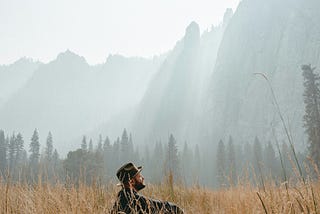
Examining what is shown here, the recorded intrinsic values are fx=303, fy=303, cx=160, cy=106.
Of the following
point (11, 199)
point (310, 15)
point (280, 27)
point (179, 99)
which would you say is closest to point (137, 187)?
point (11, 199)

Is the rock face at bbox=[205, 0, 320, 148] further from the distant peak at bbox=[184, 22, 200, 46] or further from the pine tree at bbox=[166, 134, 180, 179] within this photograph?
the pine tree at bbox=[166, 134, 180, 179]

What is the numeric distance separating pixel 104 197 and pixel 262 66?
383ft

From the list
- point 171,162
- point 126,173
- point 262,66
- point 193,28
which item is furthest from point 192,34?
point 126,173

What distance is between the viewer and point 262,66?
114500 mm

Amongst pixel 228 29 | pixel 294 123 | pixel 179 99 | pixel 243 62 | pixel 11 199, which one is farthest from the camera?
pixel 179 99

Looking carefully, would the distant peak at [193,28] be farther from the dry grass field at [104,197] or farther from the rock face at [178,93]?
the dry grass field at [104,197]

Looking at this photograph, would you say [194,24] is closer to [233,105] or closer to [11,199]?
[233,105]

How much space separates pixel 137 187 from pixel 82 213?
0.89 m

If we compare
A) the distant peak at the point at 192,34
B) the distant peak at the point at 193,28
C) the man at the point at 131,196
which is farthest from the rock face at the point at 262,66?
the man at the point at 131,196

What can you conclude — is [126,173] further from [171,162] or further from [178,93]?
[178,93]

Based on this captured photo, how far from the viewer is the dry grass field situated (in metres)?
3.70

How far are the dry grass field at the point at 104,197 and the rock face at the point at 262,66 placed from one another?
278 ft

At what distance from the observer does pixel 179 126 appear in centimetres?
14925

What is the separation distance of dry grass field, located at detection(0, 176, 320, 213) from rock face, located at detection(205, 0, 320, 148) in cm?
8480
